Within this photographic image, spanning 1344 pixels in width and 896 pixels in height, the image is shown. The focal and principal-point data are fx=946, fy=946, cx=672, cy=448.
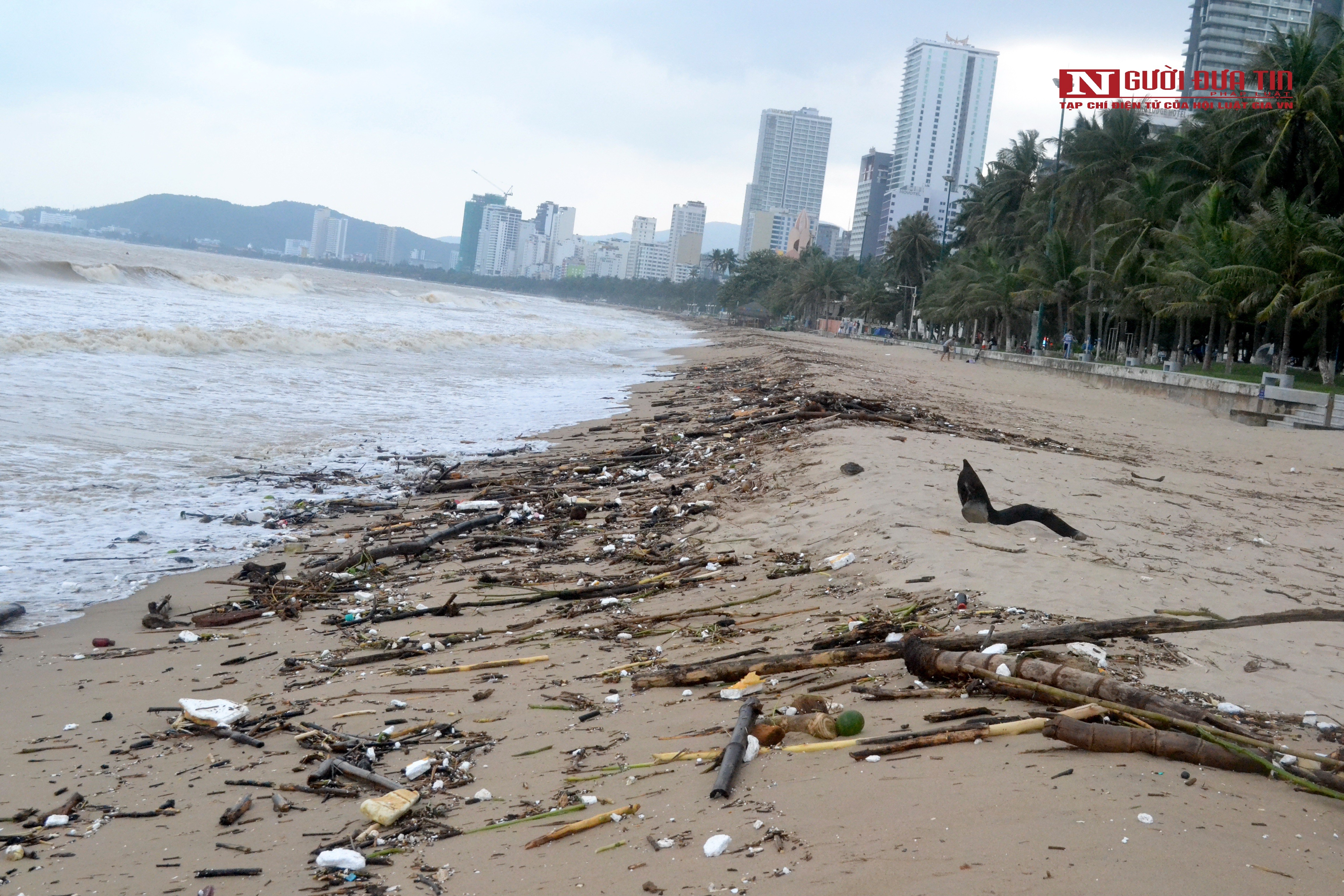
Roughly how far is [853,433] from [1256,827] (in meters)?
7.70

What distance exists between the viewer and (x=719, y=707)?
3.52 metres

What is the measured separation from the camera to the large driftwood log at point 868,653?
12.3ft

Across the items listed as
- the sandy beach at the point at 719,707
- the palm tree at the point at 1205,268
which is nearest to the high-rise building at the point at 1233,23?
the palm tree at the point at 1205,268

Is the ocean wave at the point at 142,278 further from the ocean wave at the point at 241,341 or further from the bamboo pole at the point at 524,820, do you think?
the bamboo pole at the point at 524,820

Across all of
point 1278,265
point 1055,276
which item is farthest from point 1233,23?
point 1278,265

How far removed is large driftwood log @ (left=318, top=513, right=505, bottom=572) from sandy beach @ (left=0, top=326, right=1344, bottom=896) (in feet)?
0.29

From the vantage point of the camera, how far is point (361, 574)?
6250 mm

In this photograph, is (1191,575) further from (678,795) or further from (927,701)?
(678,795)

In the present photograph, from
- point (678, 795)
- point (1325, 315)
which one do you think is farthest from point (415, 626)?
point (1325, 315)

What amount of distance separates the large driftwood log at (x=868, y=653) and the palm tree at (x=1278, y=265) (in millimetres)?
28856

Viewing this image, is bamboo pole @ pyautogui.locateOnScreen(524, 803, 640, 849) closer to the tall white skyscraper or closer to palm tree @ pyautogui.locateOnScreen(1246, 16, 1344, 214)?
palm tree @ pyautogui.locateOnScreen(1246, 16, 1344, 214)

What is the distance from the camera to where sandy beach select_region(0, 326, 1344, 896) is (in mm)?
2355

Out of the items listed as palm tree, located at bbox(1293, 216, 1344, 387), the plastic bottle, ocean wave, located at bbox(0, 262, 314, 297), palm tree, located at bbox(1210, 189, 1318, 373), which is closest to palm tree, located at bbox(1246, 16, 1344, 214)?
palm tree, located at bbox(1293, 216, 1344, 387)

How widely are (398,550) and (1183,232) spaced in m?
37.3
